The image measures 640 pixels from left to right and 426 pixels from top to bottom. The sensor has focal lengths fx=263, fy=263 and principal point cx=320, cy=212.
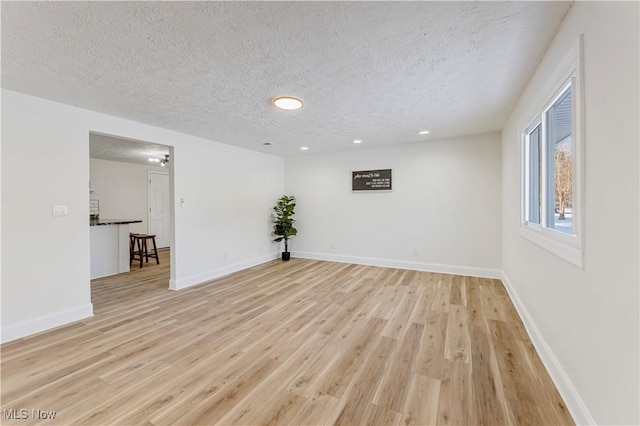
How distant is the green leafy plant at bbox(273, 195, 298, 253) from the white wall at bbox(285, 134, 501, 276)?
0.28 meters

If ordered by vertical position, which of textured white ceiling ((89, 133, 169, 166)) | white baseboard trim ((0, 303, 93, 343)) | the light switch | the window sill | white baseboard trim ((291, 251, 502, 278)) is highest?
textured white ceiling ((89, 133, 169, 166))

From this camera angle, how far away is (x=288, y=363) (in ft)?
6.73

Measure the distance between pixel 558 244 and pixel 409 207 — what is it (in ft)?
10.2

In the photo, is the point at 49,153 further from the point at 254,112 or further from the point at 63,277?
the point at 254,112

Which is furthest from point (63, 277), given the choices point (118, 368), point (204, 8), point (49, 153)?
point (204, 8)

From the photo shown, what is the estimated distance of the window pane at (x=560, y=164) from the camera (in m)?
1.82

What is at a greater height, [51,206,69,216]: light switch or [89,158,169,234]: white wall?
[89,158,169,234]: white wall

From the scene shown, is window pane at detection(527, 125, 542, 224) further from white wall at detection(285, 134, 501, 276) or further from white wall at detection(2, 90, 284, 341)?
white wall at detection(2, 90, 284, 341)

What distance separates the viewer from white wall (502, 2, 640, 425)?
40.3 inches

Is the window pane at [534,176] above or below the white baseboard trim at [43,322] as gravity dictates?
above

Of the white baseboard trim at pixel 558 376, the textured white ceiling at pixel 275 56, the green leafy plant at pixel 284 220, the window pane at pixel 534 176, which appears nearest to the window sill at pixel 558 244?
the window pane at pixel 534 176

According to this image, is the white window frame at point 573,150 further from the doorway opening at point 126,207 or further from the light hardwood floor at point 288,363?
the doorway opening at point 126,207

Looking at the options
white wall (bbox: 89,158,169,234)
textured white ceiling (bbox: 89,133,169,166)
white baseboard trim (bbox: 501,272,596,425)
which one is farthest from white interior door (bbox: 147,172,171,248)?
white baseboard trim (bbox: 501,272,596,425)

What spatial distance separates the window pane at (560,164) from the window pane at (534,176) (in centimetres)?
29
